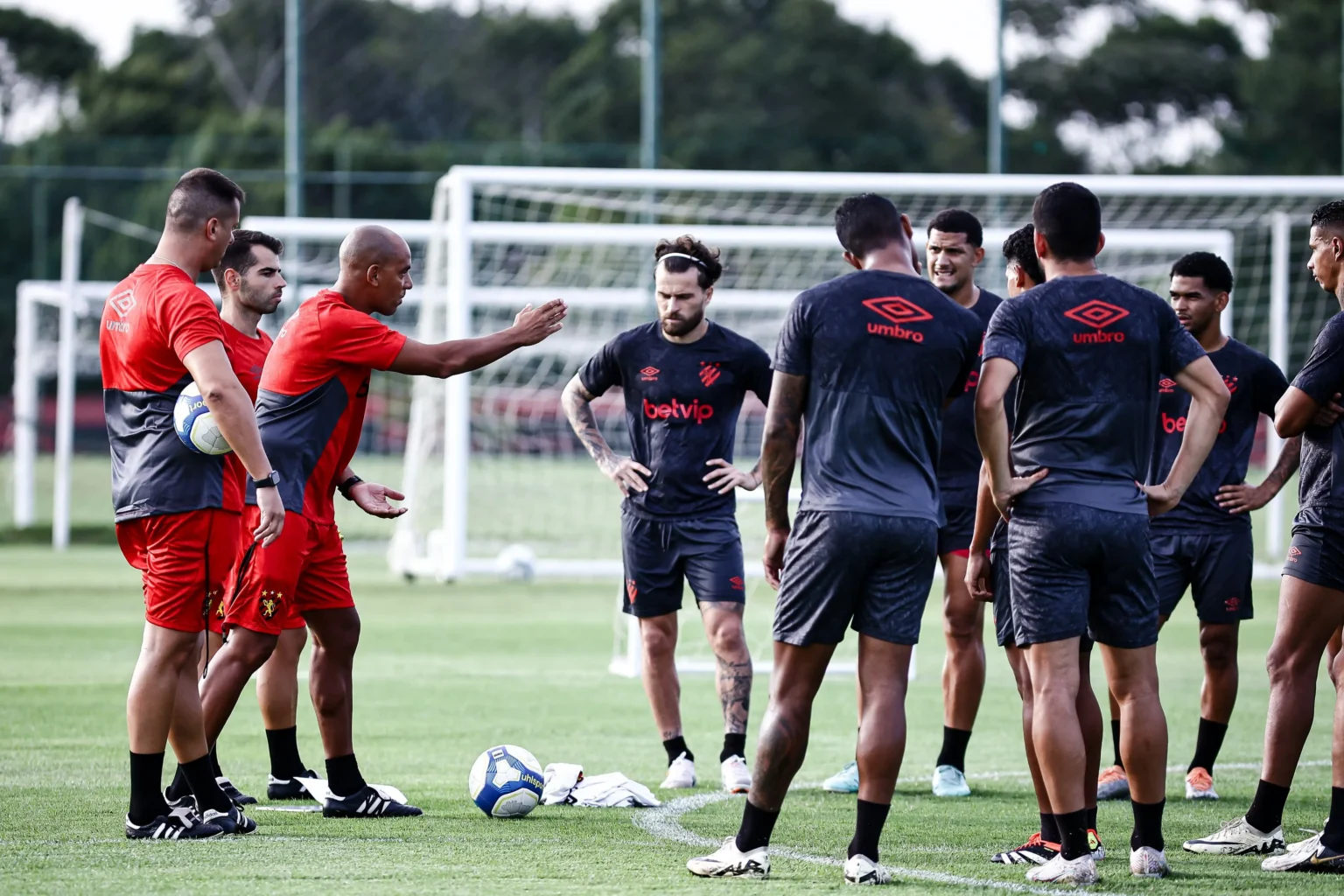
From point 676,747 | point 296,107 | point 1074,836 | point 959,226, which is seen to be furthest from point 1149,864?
point 296,107

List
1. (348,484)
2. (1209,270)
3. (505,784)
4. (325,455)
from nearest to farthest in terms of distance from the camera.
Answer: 1. (325,455)
2. (505,784)
3. (348,484)
4. (1209,270)

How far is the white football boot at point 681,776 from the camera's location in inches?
302

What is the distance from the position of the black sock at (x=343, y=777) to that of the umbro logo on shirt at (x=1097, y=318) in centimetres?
332

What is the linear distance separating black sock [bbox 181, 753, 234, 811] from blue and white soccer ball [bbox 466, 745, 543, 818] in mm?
1007

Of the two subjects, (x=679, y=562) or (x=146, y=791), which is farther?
(x=679, y=562)

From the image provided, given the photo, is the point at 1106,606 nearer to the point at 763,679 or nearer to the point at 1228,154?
the point at 763,679

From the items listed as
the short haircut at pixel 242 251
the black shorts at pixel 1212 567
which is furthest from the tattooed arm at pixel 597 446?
the black shorts at pixel 1212 567

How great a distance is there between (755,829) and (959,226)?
3065mm

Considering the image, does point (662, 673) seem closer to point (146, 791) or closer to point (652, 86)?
point (146, 791)

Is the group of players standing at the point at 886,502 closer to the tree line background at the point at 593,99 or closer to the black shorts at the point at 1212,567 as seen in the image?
the black shorts at the point at 1212,567

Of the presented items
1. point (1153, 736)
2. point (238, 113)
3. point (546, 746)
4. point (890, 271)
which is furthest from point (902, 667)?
point (238, 113)

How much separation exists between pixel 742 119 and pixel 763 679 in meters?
40.6

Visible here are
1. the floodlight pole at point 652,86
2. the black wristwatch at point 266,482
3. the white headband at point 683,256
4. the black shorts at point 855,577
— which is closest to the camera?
the black shorts at point 855,577

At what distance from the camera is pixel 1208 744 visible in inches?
302
